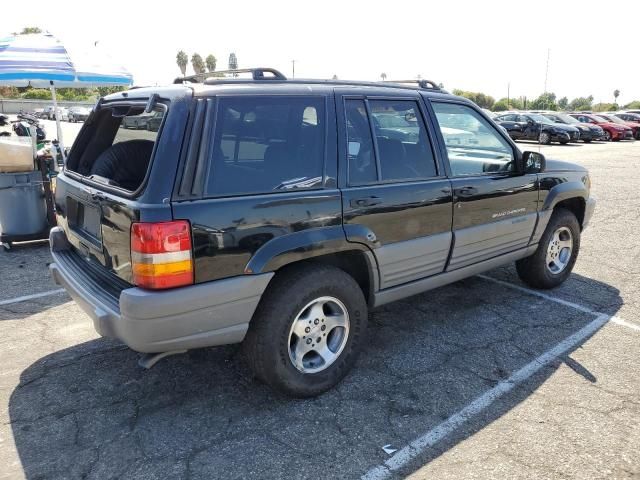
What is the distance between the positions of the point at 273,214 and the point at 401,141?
1.25 metres

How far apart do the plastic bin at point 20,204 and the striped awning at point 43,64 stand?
59.3 inches

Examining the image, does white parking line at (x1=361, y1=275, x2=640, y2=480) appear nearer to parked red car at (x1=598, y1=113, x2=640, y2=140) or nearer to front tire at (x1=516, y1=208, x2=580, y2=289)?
front tire at (x1=516, y1=208, x2=580, y2=289)

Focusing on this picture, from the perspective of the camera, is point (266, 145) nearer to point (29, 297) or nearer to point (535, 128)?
point (29, 297)

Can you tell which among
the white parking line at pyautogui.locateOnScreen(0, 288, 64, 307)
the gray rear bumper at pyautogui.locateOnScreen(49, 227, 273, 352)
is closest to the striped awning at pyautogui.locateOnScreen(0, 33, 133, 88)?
the white parking line at pyautogui.locateOnScreen(0, 288, 64, 307)

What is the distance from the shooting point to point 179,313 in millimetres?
2512

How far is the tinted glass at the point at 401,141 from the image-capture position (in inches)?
132

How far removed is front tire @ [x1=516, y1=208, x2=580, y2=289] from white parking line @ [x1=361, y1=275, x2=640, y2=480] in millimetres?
299

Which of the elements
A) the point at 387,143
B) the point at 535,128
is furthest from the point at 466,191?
the point at 535,128

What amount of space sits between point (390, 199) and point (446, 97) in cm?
115

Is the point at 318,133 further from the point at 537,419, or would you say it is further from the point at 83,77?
the point at 83,77

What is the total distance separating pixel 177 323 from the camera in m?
2.53

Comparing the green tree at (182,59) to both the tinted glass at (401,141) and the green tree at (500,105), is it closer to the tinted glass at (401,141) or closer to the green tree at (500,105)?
the green tree at (500,105)

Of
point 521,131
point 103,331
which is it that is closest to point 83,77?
point 103,331

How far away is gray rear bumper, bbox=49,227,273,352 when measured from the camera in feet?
8.12
